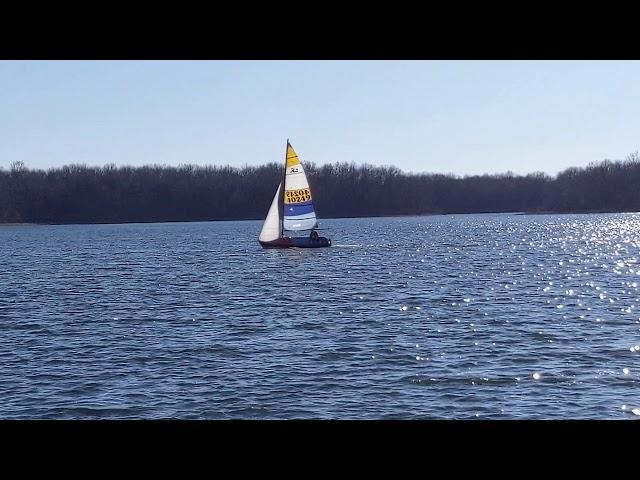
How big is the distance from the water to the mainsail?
8.60 m

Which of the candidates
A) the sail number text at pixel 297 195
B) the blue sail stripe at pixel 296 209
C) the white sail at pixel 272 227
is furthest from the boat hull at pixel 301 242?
the sail number text at pixel 297 195

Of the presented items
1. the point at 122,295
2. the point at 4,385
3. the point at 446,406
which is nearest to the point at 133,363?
the point at 4,385

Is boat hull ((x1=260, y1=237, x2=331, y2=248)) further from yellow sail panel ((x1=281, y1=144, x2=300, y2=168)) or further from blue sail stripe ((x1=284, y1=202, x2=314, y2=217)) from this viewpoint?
yellow sail panel ((x1=281, y1=144, x2=300, y2=168))

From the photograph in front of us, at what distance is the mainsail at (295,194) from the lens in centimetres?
6850

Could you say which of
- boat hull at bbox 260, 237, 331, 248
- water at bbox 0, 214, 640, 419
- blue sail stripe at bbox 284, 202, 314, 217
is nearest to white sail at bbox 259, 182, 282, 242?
boat hull at bbox 260, 237, 331, 248

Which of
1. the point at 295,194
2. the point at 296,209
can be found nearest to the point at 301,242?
the point at 296,209

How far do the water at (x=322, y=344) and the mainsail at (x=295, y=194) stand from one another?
8.60m

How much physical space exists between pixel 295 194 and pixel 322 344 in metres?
42.0

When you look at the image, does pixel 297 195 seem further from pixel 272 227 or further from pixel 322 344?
pixel 322 344

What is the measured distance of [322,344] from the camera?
27578 millimetres

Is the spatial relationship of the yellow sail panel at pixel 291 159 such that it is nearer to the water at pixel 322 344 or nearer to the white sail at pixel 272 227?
the white sail at pixel 272 227
